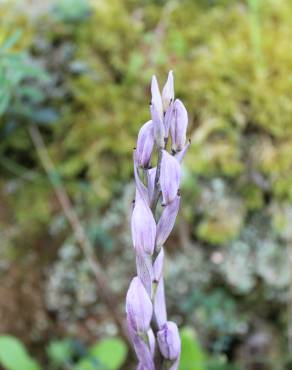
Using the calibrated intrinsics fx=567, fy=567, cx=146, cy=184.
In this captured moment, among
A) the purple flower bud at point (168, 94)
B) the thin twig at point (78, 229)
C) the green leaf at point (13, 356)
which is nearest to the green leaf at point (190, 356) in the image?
the thin twig at point (78, 229)

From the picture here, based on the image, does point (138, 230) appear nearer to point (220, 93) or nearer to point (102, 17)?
point (220, 93)

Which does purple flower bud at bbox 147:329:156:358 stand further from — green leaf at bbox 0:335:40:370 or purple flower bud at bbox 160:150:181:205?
green leaf at bbox 0:335:40:370

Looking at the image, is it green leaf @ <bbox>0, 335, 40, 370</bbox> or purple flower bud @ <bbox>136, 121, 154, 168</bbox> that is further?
green leaf @ <bbox>0, 335, 40, 370</bbox>

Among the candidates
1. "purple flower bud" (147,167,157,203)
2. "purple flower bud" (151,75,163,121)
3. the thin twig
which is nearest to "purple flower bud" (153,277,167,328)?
"purple flower bud" (147,167,157,203)

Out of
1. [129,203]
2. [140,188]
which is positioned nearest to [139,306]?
[140,188]

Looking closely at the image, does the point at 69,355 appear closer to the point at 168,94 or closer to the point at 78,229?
the point at 78,229

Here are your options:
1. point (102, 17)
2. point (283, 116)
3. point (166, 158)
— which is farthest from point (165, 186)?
point (102, 17)
